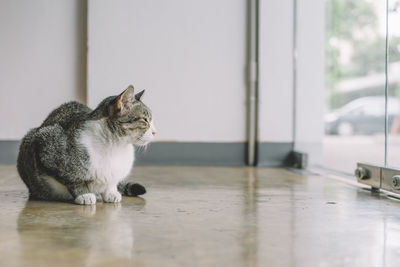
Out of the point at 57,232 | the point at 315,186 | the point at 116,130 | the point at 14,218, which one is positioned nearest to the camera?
the point at 57,232

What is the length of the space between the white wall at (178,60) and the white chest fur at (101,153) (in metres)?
1.67

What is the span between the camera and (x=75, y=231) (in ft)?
4.31

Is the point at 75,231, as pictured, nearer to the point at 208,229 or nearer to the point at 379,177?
the point at 208,229

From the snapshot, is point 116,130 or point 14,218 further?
point 116,130

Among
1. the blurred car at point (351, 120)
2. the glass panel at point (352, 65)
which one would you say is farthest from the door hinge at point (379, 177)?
the blurred car at point (351, 120)

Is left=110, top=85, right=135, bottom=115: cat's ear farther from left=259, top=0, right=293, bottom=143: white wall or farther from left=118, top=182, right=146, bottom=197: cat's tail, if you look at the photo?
left=259, top=0, right=293, bottom=143: white wall

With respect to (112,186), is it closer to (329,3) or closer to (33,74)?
(33,74)

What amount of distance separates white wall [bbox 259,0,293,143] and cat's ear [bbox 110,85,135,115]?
193 centimetres

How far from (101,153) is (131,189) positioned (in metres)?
0.32

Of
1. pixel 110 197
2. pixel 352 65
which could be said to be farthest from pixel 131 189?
pixel 352 65

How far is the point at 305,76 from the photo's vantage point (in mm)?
3506

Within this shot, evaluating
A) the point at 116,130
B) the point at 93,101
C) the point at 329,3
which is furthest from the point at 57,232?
the point at 329,3

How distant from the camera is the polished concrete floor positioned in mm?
1071

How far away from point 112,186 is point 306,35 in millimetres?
2316
